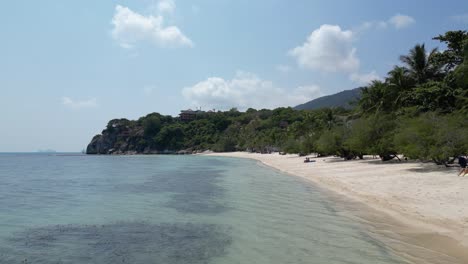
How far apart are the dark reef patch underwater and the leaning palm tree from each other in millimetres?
44117

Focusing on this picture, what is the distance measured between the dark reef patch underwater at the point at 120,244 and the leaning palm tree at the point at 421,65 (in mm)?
44117

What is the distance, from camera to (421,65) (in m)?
50.3

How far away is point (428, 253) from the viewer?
10.4m

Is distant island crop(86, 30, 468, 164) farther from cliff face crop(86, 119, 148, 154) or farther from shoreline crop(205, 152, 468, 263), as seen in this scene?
cliff face crop(86, 119, 148, 154)

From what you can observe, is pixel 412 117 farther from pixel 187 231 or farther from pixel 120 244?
pixel 120 244

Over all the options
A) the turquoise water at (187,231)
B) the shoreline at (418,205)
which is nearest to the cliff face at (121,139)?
the shoreline at (418,205)

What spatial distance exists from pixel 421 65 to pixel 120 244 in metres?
48.4

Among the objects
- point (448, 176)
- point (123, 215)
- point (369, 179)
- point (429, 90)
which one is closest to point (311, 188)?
point (369, 179)

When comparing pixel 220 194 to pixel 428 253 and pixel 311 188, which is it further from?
pixel 428 253

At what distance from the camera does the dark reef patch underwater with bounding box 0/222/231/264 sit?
10805 millimetres

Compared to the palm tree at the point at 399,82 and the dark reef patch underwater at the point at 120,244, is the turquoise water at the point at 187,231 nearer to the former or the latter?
the dark reef patch underwater at the point at 120,244

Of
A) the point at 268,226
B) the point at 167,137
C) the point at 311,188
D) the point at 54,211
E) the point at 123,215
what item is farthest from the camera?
the point at 167,137

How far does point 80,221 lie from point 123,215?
1.97 m

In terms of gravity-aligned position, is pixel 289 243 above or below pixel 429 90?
below
